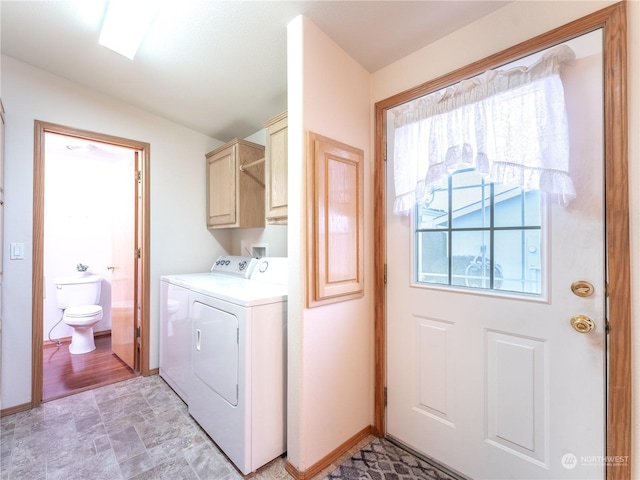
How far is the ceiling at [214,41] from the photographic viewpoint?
1.36m

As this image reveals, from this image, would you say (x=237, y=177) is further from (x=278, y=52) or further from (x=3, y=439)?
(x=3, y=439)

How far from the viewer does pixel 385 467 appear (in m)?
1.48

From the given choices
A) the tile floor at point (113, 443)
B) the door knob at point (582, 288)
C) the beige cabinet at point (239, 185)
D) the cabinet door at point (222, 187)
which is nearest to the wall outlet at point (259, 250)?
the beige cabinet at point (239, 185)

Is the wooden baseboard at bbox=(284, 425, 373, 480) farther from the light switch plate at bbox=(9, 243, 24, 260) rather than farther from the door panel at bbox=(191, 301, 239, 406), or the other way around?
the light switch plate at bbox=(9, 243, 24, 260)

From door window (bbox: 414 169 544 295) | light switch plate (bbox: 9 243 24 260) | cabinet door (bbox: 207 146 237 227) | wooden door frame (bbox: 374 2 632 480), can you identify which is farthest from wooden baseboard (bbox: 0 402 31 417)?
wooden door frame (bbox: 374 2 632 480)

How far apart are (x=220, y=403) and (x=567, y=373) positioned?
1683mm

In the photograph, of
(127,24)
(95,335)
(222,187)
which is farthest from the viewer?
(95,335)

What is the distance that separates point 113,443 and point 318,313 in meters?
1.50

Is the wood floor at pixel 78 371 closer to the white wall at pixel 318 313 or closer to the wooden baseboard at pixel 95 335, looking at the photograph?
the wooden baseboard at pixel 95 335

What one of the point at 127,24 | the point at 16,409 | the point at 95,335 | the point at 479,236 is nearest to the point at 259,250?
the point at 127,24

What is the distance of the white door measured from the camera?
3.50ft

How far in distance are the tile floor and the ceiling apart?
92.0 inches

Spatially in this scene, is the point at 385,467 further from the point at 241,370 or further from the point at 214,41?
the point at 214,41

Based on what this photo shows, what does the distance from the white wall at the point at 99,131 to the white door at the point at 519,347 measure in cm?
204
